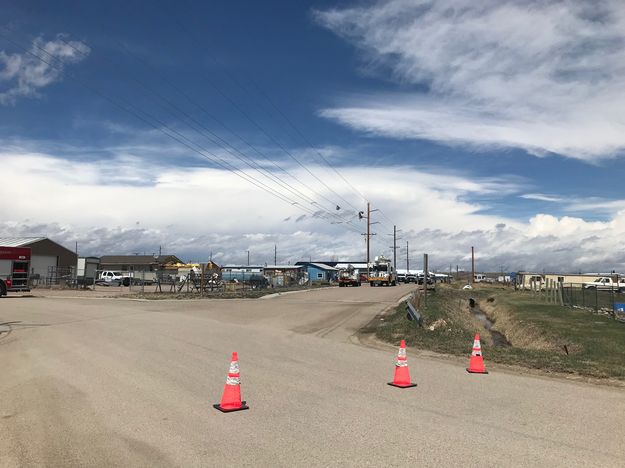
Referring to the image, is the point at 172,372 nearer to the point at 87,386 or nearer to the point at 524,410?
the point at 87,386

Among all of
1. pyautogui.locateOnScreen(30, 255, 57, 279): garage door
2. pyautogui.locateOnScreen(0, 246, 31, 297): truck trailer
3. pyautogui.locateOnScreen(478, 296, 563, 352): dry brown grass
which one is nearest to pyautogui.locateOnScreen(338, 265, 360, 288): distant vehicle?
pyautogui.locateOnScreen(478, 296, 563, 352): dry brown grass

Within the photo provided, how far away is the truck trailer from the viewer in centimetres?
3412

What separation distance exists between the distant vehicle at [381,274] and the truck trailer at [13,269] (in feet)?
134

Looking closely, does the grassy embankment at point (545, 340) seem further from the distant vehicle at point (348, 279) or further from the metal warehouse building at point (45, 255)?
the metal warehouse building at point (45, 255)

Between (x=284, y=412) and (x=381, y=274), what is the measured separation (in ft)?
199

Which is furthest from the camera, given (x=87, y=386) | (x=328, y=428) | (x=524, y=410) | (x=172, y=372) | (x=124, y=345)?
(x=124, y=345)

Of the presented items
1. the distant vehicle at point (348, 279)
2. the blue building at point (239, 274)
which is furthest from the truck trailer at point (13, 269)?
the distant vehicle at point (348, 279)

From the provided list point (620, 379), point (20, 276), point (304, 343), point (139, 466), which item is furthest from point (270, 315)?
point (20, 276)

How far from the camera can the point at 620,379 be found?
10.1 metres

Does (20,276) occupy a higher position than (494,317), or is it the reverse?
(20,276)

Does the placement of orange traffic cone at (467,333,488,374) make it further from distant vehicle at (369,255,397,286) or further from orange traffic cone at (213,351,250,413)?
distant vehicle at (369,255,397,286)

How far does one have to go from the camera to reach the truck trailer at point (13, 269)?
34.1 meters

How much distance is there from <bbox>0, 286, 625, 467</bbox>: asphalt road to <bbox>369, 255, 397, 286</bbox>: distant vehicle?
174ft

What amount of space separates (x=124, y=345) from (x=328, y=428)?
855 centimetres
